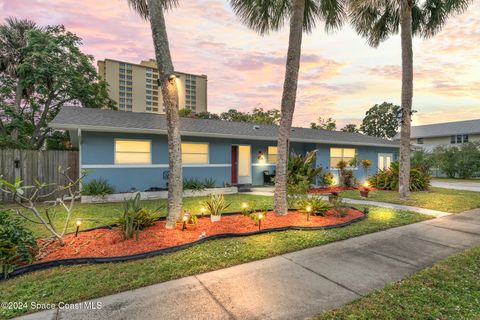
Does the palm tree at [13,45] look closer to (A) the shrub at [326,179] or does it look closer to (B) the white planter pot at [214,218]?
(B) the white planter pot at [214,218]

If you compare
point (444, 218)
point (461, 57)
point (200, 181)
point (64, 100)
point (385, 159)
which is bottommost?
point (444, 218)

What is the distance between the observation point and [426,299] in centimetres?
280

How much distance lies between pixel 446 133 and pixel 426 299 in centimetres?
3816

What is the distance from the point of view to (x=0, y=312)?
253cm

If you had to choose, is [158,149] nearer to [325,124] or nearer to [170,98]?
[170,98]

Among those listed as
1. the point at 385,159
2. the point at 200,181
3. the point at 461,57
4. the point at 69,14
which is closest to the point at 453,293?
the point at 200,181

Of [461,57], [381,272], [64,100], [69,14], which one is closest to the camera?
[381,272]

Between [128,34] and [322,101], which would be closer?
[128,34]

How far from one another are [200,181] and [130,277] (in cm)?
810

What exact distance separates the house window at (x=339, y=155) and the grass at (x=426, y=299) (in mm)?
11991

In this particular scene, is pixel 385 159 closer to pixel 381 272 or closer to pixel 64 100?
pixel 381 272

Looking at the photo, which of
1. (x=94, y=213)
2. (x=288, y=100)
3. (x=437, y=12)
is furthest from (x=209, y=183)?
(x=437, y=12)

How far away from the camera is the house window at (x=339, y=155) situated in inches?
599

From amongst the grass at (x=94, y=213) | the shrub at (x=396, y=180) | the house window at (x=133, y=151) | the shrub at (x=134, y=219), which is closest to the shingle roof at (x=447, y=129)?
the shrub at (x=396, y=180)
